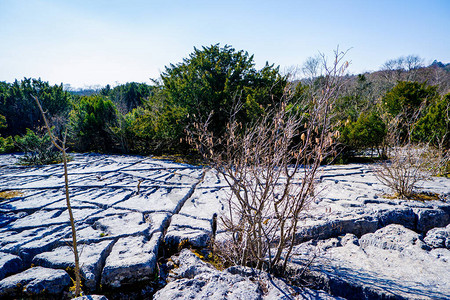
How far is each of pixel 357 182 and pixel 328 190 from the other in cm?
90

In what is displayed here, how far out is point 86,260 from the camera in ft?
7.47

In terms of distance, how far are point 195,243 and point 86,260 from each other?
108 cm

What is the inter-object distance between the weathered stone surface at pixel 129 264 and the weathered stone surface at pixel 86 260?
0.07 meters

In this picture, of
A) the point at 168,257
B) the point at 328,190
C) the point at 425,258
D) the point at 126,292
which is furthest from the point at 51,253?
the point at 328,190

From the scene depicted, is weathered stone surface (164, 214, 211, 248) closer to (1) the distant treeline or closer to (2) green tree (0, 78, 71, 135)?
(1) the distant treeline

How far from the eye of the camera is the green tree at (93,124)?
944 centimetres

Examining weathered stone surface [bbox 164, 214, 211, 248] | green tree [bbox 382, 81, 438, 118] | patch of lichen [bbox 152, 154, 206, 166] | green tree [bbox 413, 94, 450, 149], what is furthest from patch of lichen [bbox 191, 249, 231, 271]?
green tree [bbox 382, 81, 438, 118]

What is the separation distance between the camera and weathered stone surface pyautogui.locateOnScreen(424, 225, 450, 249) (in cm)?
240

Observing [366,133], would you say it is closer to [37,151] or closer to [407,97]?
[407,97]

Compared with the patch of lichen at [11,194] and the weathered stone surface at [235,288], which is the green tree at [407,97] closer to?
the weathered stone surface at [235,288]

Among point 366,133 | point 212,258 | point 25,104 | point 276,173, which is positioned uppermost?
point 25,104

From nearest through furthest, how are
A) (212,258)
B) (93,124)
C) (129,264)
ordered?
(129,264)
(212,258)
(93,124)

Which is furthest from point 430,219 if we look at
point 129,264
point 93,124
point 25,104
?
point 25,104

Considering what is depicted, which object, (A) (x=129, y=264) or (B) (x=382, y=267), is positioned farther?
(A) (x=129, y=264)
